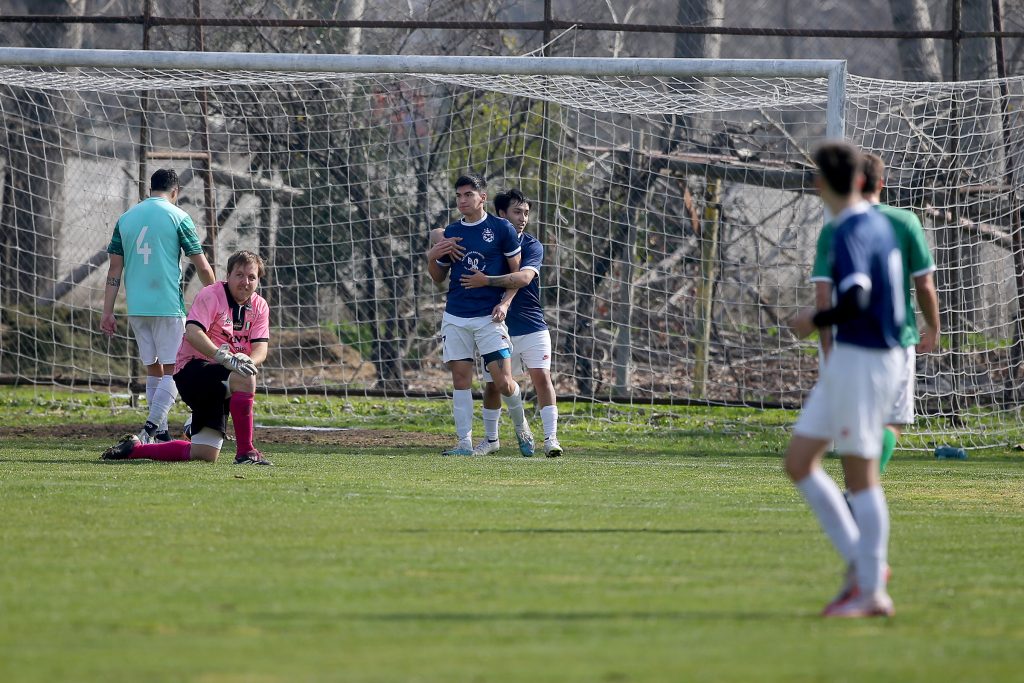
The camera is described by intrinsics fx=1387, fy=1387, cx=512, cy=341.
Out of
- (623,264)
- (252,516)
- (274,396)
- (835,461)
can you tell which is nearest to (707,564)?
(252,516)

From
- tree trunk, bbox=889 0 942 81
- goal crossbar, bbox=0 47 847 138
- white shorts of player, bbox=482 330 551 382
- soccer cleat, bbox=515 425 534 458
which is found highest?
tree trunk, bbox=889 0 942 81

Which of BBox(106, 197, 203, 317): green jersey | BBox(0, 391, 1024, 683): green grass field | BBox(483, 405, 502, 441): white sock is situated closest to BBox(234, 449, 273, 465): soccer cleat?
BBox(0, 391, 1024, 683): green grass field

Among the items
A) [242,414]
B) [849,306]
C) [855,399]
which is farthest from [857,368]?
[242,414]

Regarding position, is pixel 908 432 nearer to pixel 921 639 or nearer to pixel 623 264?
pixel 623 264

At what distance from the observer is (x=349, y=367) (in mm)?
14289

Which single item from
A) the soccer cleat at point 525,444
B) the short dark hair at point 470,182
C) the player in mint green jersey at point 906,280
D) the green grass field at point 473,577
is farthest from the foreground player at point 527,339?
the player in mint green jersey at point 906,280

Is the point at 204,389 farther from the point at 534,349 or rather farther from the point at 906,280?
the point at 906,280

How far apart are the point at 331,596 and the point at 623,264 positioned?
388 inches

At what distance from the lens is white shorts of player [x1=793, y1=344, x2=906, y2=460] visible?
477 centimetres

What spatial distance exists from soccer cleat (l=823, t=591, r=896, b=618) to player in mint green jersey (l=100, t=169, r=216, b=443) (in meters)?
6.79

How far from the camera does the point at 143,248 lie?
412 inches

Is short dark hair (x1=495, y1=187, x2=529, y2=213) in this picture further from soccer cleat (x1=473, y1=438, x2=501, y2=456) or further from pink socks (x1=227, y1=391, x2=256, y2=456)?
pink socks (x1=227, y1=391, x2=256, y2=456)

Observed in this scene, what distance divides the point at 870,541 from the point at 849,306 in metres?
0.80

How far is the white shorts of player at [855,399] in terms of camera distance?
4.77 m
